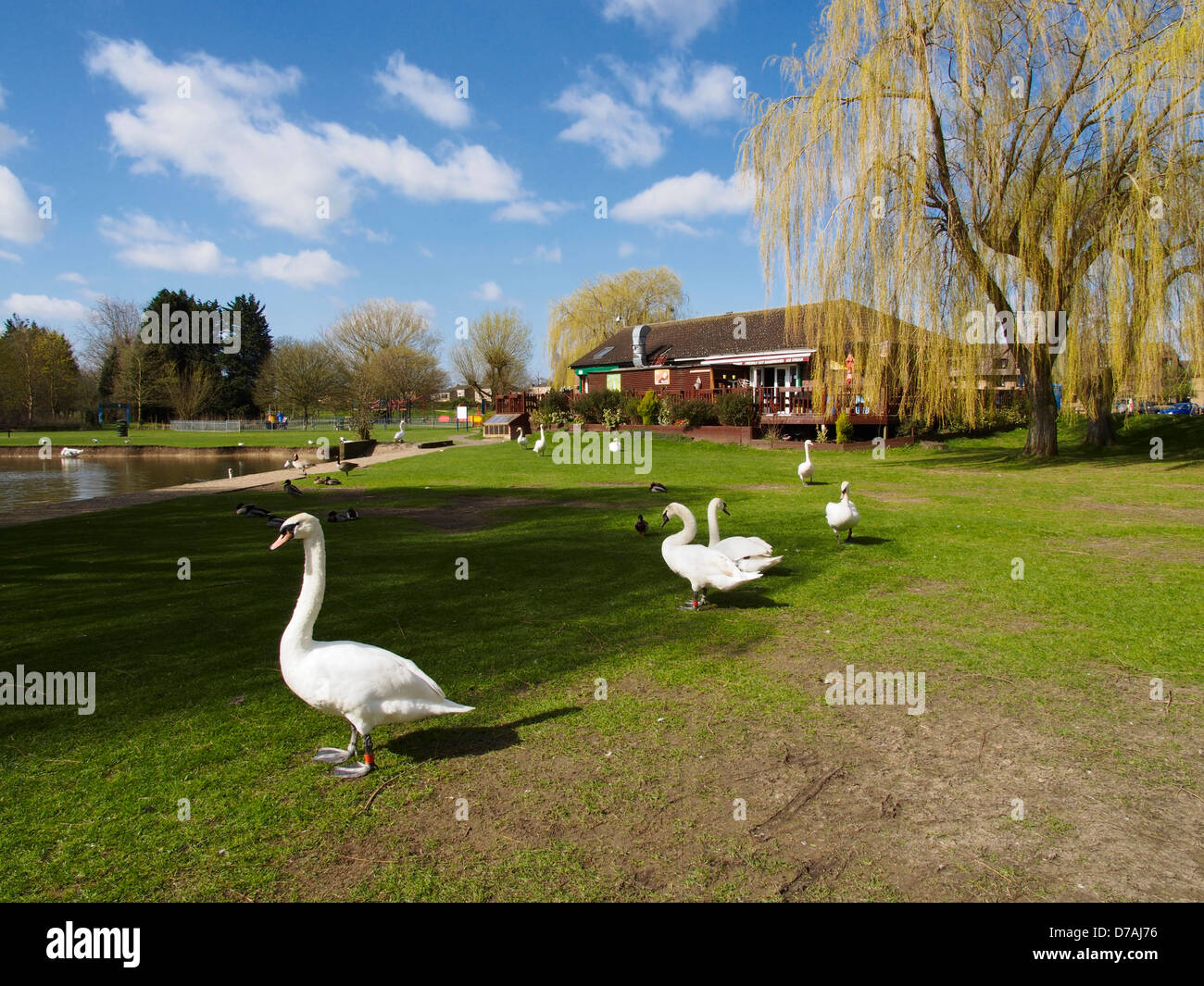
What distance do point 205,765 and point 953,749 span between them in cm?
442

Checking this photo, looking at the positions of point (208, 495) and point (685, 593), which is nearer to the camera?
point (685, 593)

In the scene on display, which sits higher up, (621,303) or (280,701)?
(621,303)

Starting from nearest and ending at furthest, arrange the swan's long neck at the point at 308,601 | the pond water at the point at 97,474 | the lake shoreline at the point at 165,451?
the swan's long neck at the point at 308,601 → the pond water at the point at 97,474 → the lake shoreline at the point at 165,451

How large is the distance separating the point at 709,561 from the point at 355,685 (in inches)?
154

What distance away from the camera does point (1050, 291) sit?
1862 cm

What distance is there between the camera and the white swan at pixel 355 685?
391cm

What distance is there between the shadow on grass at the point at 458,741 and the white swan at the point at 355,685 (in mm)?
308

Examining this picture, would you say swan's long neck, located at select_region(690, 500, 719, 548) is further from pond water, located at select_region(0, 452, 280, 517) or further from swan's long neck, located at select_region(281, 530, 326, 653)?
Answer: pond water, located at select_region(0, 452, 280, 517)

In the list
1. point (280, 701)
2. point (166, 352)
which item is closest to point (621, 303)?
point (166, 352)

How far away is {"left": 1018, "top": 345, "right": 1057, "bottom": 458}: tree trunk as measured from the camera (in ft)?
64.7

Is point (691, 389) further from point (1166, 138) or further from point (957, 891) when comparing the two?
point (957, 891)
